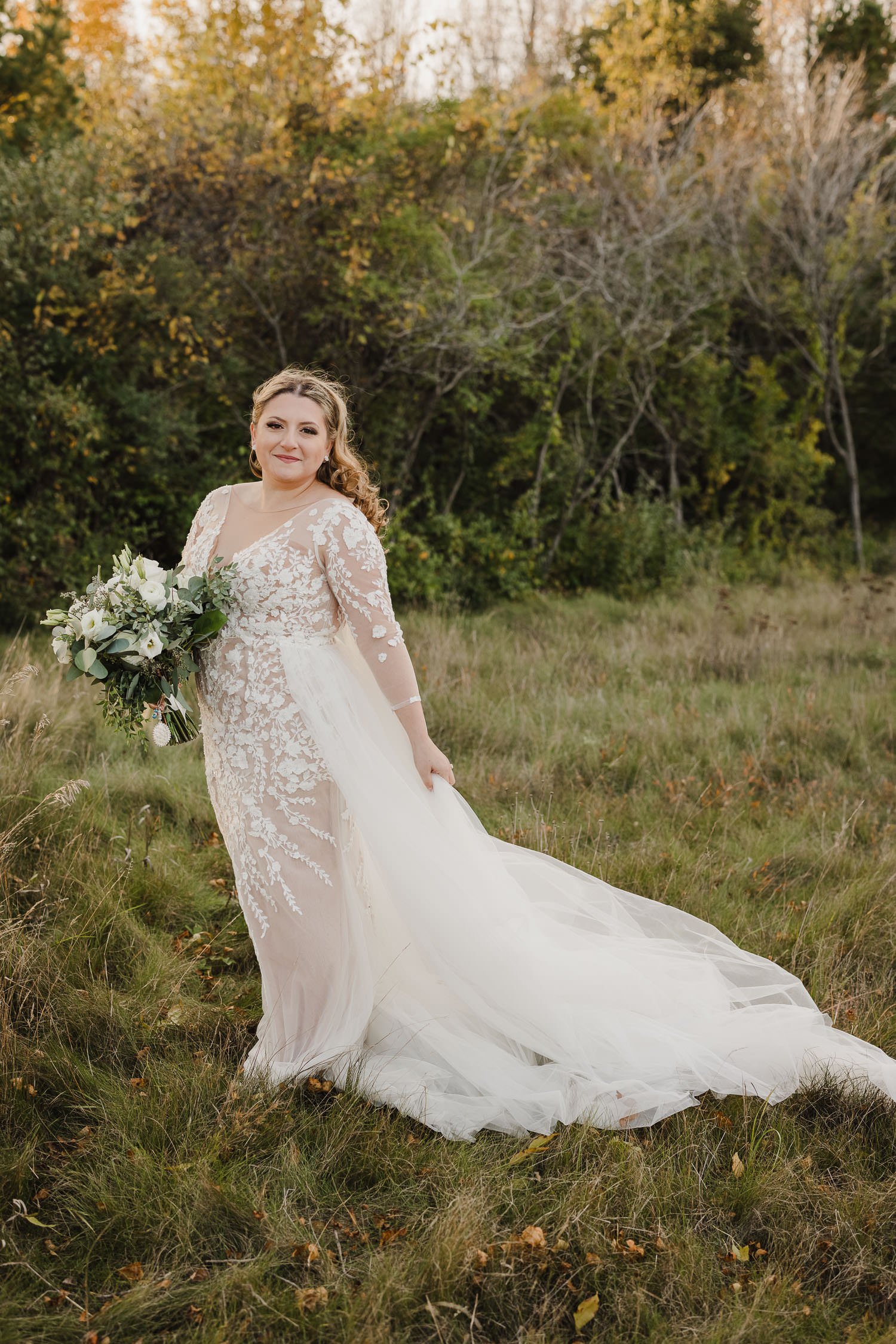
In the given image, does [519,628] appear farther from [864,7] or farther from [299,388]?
[864,7]

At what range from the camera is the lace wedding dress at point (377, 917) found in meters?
2.91

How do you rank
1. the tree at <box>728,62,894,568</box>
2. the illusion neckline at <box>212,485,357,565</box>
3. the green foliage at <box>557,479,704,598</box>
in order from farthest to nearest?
the tree at <box>728,62,894,568</box>, the green foliage at <box>557,479,704,598</box>, the illusion neckline at <box>212,485,357,565</box>

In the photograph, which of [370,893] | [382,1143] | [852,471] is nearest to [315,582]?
[370,893]

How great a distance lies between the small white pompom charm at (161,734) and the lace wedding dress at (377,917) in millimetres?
190

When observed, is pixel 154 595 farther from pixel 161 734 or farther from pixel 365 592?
pixel 365 592

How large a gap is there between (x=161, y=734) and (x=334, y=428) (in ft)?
3.63

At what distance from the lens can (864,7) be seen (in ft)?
55.8

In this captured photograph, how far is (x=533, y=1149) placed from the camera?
→ 2.67 meters

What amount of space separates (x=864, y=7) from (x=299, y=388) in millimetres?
19249

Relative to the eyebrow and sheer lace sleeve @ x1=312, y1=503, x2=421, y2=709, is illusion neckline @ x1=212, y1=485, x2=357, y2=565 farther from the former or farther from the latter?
the eyebrow

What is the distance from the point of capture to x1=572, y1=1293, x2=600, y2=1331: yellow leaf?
2152 millimetres

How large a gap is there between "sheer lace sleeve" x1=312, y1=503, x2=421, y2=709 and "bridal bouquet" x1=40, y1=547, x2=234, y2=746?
0.31m

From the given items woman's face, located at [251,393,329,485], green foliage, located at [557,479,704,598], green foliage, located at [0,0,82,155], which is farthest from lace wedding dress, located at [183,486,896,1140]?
green foliage, located at [0,0,82,155]

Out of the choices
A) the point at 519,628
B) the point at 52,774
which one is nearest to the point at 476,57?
the point at 519,628
